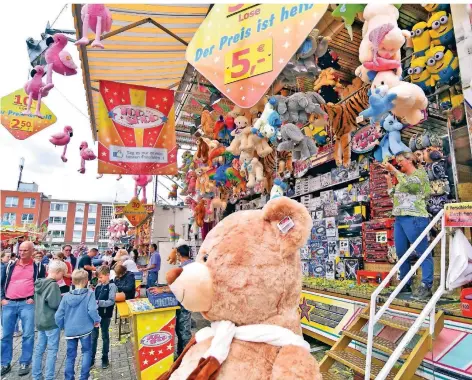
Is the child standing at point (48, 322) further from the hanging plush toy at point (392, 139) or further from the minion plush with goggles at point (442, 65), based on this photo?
the minion plush with goggles at point (442, 65)

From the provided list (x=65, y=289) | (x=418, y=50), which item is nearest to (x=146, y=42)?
(x=418, y=50)

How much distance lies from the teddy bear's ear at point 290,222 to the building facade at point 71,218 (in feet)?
188

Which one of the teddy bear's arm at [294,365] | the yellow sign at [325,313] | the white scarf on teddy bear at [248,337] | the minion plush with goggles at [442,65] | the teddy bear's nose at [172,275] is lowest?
the yellow sign at [325,313]

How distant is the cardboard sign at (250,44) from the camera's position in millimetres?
2598

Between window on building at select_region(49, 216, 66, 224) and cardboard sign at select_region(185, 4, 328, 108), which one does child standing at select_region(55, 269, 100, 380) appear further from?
window on building at select_region(49, 216, 66, 224)

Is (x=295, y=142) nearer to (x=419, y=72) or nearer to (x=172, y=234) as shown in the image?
(x=419, y=72)

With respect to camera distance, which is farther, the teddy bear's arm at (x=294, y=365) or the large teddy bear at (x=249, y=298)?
the large teddy bear at (x=249, y=298)

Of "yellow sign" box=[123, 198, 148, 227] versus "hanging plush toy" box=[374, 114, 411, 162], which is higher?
"yellow sign" box=[123, 198, 148, 227]

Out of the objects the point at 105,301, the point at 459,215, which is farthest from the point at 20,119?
the point at 459,215

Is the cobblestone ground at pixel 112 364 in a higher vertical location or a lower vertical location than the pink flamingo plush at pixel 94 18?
lower

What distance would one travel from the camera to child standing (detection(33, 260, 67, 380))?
393 cm

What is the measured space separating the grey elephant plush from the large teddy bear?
220cm

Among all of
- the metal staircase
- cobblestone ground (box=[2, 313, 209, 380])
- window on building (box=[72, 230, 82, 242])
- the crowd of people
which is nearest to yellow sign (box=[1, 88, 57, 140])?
the crowd of people

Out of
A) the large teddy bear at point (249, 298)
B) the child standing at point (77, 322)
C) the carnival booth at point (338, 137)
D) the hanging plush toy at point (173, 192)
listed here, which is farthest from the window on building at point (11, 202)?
the large teddy bear at point (249, 298)
